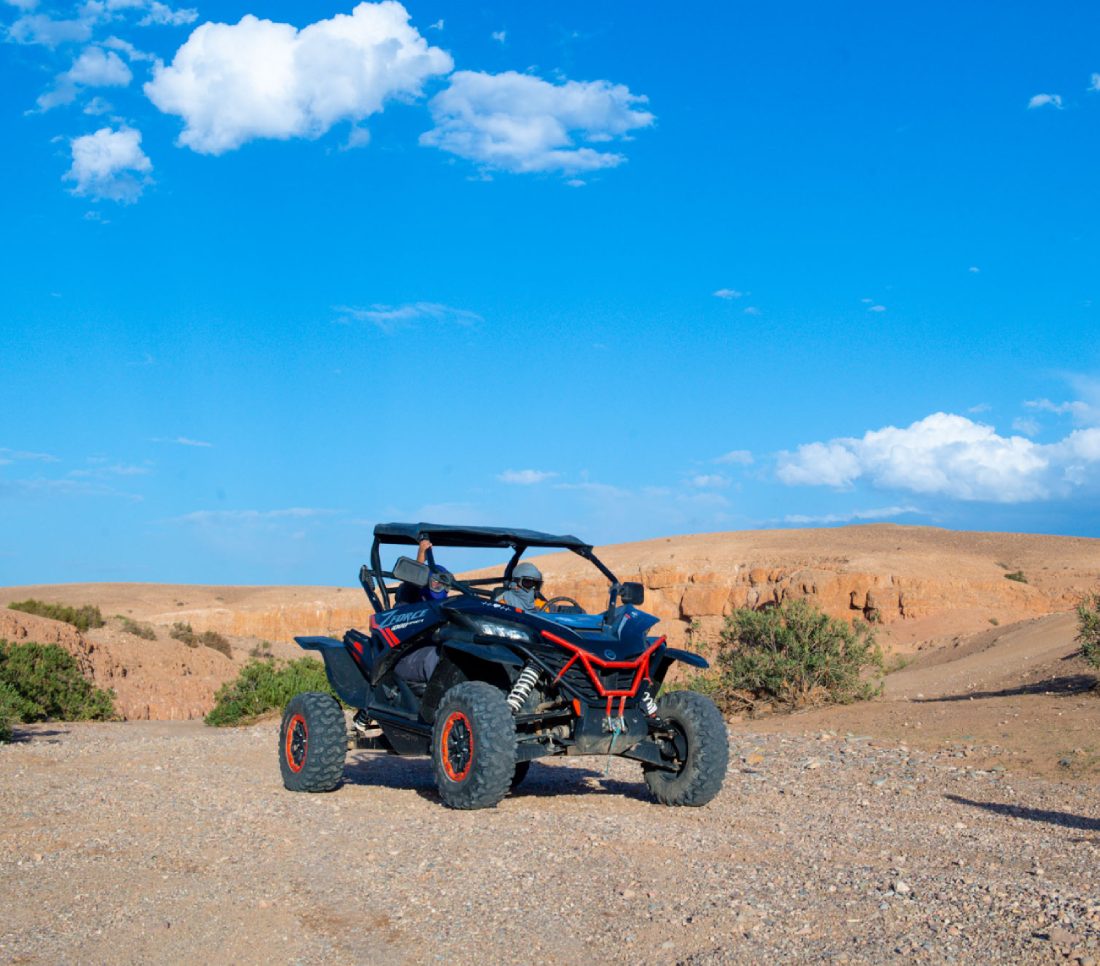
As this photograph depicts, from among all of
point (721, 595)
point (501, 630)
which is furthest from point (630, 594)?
point (721, 595)

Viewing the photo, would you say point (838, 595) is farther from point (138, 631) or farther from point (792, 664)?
point (792, 664)

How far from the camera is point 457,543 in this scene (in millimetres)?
9781

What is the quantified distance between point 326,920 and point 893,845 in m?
3.73

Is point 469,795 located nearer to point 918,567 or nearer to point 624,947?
point 624,947

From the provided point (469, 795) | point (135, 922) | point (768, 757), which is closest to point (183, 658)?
point (768, 757)

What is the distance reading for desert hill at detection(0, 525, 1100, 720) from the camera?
30953mm

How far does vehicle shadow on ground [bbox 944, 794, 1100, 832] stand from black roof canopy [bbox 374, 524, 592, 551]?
386 centimetres

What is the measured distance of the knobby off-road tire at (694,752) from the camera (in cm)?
832

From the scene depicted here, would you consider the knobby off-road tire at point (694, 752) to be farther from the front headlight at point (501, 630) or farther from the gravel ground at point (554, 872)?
the front headlight at point (501, 630)

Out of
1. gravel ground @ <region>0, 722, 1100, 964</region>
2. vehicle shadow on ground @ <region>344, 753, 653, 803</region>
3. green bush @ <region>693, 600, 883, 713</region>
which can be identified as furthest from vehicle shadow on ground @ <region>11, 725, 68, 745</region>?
green bush @ <region>693, 600, 883, 713</region>

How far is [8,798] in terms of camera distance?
870 centimetres

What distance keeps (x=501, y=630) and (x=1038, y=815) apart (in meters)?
4.40

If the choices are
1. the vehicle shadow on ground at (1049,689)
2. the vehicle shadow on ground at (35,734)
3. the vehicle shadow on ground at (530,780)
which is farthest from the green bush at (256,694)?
the vehicle shadow on ground at (1049,689)

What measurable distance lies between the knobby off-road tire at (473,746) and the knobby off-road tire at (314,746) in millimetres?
1402
